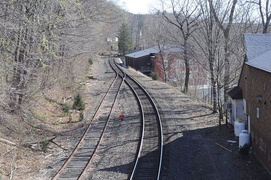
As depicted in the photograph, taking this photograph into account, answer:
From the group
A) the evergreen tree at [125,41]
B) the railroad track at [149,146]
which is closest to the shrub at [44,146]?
the railroad track at [149,146]

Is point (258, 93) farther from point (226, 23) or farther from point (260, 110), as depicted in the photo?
point (226, 23)

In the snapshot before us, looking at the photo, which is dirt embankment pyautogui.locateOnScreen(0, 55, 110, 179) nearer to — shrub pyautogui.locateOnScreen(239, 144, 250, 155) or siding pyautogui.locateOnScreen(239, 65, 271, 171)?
shrub pyautogui.locateOnScreen(239, 144, 250, 155)

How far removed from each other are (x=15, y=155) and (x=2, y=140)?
1373 millimetres

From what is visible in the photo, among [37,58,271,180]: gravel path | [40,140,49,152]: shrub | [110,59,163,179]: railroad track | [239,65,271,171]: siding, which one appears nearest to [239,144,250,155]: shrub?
[37,58,271,180]: gravel path

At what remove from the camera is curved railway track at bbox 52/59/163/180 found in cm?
1220

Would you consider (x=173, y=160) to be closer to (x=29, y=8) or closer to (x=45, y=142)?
(x=45, y=142)

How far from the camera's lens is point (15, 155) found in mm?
13477

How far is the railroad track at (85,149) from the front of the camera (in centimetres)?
1226

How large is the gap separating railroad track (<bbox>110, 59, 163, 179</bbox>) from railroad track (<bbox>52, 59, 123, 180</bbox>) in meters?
1.87

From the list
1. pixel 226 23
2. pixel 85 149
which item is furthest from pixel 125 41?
pixel 85 149

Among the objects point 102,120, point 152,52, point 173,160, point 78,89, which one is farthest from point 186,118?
point 152,52

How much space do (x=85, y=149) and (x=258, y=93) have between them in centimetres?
719

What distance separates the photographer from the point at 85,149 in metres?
14.9

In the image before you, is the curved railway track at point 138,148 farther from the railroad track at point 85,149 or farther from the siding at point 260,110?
the siding at point 260,110
